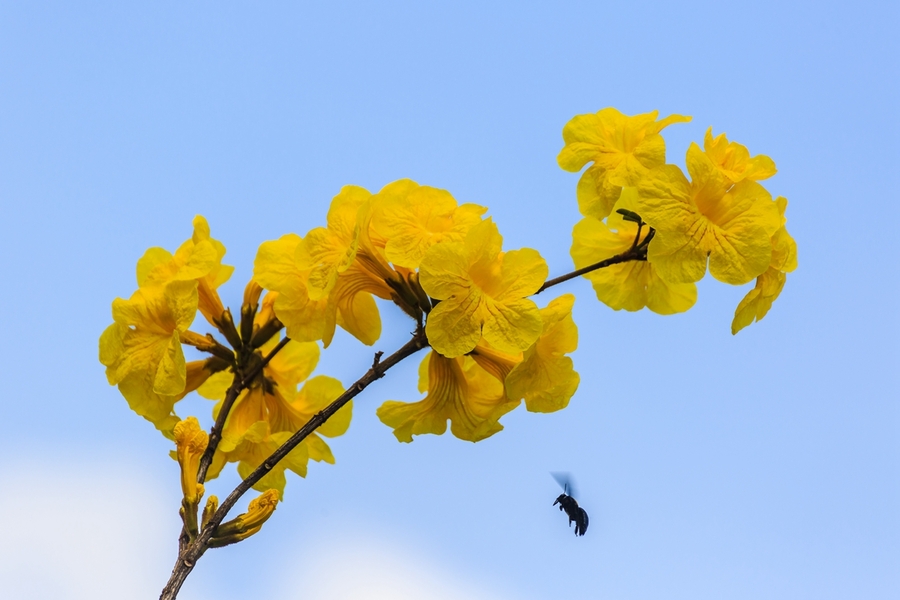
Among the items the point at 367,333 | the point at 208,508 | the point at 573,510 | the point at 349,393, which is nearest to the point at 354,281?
the point at 367,333

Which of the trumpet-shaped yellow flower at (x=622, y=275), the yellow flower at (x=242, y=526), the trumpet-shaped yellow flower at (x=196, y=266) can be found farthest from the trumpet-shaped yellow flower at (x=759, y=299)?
the trumpet-shaped yellow flower at (x=196, y=266)

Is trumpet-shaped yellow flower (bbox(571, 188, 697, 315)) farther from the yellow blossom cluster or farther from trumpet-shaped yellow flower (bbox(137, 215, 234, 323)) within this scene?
trumpet-shaped yellow flower (bbox(137, 215, 234, 323))

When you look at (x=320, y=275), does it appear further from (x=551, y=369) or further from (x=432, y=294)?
(x=551, y=369)

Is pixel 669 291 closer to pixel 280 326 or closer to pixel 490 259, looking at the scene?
pixel 490 259

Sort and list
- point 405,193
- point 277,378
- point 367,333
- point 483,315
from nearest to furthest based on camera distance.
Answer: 1. point 483,315
2. point 405,193
3. point 367,333
4. point 277,378

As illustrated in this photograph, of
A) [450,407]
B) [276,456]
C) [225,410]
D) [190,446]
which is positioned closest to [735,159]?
[450,407]

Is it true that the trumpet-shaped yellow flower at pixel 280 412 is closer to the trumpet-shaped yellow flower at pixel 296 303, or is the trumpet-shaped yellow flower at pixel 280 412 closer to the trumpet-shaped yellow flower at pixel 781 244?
the trumpet-shaped yellow flower at pixel 296 303

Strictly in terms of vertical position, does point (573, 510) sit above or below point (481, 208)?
below
